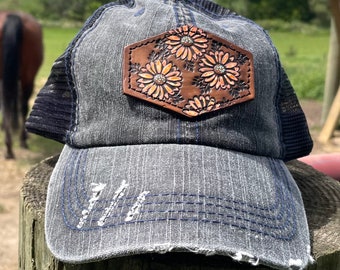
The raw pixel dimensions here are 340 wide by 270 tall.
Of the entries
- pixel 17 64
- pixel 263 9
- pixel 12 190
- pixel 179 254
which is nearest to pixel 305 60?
pixel 263 9

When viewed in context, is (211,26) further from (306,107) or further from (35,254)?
(306,107)

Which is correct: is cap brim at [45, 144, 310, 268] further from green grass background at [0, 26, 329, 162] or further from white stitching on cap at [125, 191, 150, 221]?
green grass background at [0, 26, 329, 162]

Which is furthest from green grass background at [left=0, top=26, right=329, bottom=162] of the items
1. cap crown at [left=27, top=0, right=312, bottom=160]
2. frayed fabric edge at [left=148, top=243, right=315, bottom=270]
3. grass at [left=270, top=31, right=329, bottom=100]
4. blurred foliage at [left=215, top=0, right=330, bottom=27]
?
frayed fabric edge at [left=148, top=243, right=315, bottom=270]

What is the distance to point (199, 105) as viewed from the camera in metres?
1.04

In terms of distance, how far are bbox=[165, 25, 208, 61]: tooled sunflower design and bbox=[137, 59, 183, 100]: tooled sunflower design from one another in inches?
1.2

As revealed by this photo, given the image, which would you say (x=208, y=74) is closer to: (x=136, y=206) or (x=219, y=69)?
(x=219, y=69)

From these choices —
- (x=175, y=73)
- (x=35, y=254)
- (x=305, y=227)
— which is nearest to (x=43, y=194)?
(x=35, y=254)

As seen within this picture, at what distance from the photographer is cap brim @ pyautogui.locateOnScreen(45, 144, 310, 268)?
89 centimetres

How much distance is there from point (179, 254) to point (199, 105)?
0.26 m

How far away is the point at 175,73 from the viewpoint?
106 cm

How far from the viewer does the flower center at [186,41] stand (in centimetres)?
108

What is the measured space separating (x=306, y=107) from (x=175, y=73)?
4421 mm

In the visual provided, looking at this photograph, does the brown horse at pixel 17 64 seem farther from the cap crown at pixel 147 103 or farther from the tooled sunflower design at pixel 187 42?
the tooled sunflower design at pixel 187 42

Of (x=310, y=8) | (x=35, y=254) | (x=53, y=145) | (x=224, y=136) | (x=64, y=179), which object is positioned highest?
(x=224, y=136)
